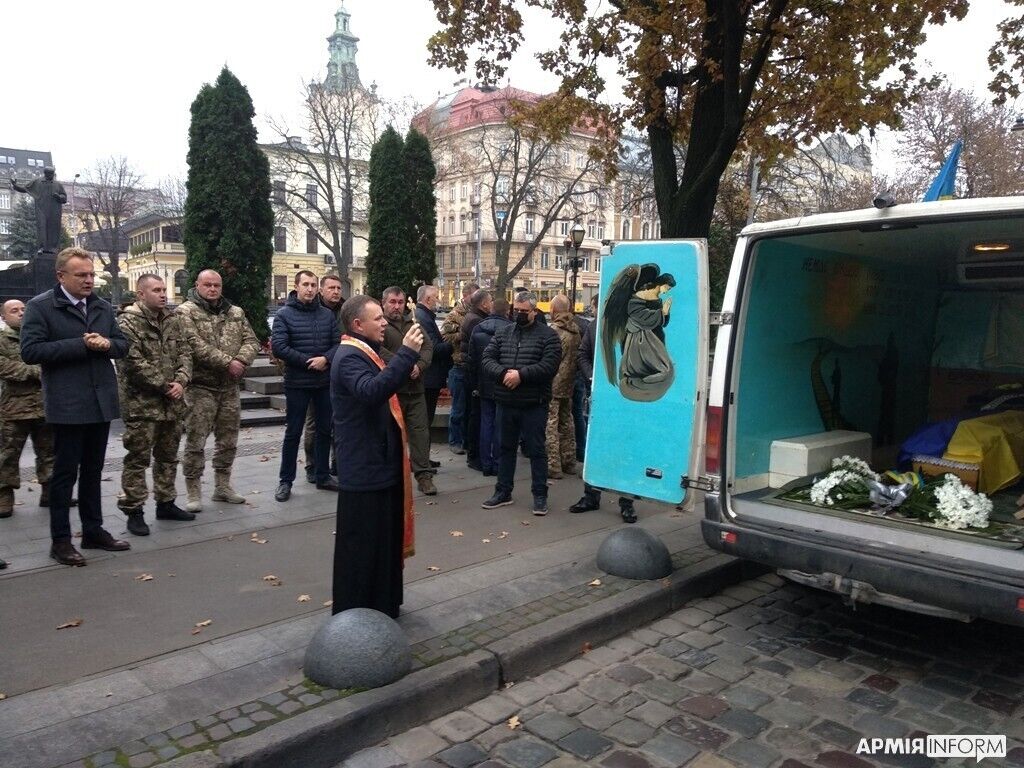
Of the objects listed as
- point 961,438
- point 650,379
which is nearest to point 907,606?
point 650,379

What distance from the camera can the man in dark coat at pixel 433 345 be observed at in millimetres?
8211

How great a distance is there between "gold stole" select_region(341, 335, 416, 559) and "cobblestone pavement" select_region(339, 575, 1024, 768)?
99 cm

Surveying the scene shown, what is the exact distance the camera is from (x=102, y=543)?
5.50 metres

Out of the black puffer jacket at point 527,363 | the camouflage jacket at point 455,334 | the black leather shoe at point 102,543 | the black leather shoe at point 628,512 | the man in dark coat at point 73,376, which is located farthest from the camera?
the camouflage jacket at point 455,334

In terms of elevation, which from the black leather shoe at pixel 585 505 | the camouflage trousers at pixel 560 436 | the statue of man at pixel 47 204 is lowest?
the black leather shoe at pixel 585 505

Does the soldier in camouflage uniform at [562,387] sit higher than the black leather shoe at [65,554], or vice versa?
the soldier in camouflage uniform at [562,387]

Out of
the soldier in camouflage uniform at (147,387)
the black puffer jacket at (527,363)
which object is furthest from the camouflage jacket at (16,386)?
the black puffer jacket at (527,363)

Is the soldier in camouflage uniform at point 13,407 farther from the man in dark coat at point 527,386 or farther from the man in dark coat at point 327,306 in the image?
the man in dark coat at point 527,386

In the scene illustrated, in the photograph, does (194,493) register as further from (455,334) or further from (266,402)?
(266,402)

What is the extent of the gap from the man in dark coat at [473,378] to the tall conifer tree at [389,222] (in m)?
13.9

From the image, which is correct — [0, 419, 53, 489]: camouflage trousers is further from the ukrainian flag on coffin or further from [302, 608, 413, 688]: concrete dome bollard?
the ukrainian flag on coffin

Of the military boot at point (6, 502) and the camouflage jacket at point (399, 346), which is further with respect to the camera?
the camouflage jacket at point (399, 346)

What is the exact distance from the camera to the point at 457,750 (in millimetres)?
3445

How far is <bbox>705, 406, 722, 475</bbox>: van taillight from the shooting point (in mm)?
4754
